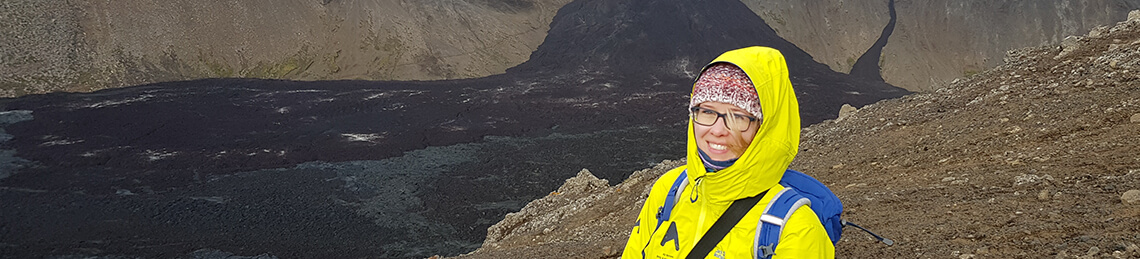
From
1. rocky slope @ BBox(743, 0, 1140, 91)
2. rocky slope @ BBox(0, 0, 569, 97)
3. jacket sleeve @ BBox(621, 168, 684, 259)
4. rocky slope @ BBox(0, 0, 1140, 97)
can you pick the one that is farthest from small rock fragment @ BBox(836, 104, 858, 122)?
rocky slope @ BBox(743, 0, 1140, 91)

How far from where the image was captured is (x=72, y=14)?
119 ft

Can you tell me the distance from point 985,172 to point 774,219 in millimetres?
6231

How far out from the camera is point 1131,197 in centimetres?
480

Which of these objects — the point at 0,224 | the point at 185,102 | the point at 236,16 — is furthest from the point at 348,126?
the point at 236,16

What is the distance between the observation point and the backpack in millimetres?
2014

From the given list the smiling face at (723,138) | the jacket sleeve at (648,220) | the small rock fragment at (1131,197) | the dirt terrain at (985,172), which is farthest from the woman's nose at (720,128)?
the small rock fragment at (1131,197)

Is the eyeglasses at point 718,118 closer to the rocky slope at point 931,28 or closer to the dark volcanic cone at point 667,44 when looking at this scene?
the dark volcanic cone at point 667,44

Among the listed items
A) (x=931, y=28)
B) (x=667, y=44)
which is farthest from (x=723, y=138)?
(x=931, y=28)

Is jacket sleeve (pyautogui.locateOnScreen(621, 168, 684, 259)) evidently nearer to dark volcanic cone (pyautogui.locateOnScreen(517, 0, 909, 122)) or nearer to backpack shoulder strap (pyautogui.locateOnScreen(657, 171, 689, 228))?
backpack shoulder strap (pyautogui.locateOnScreen(657, 171, 689, 228))

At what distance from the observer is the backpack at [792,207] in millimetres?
2014

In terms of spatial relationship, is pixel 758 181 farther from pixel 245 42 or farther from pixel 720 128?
pixel 245 42

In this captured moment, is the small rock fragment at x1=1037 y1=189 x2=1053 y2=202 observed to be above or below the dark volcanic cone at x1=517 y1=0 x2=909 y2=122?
above

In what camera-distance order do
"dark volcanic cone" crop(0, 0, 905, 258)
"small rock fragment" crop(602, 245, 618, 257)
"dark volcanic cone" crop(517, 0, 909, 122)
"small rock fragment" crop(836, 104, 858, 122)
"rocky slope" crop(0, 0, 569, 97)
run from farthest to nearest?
"dark volcanic cone" crop(517, 0, 909, 122)
"rocky slope" crop(0, 0, 569, 97)
"dark volcanic cone" crop(0, 0, 905, 258)
"small rock fragment" crop(836, 104, 858, 122)
"small rock fragment" crop(602, 245, 618, 257)

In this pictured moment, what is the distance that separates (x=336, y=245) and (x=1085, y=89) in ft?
48.1
